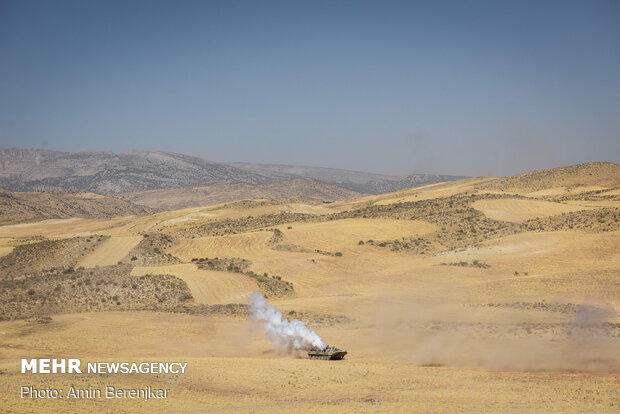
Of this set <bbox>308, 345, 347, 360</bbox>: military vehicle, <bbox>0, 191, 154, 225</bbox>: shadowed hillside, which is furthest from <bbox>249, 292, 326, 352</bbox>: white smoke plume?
<bbox>0, 191, 154, 225</bbox>: shadowed hillside

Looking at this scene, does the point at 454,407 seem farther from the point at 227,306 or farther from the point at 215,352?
the point at 227,306

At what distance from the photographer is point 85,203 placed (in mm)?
163750

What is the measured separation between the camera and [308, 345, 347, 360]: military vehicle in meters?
25.5

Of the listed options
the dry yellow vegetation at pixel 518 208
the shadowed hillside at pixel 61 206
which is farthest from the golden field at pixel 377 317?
the shadowed hillside at pixel 61 206

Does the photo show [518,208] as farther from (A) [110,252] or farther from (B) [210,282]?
(A) [110,252]

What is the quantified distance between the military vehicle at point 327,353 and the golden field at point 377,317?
604 mm

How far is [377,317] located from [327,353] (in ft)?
34.1

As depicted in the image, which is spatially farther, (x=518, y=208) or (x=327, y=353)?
(x=518, y=208)

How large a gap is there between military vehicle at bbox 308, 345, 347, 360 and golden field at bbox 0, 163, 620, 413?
1.98 feet

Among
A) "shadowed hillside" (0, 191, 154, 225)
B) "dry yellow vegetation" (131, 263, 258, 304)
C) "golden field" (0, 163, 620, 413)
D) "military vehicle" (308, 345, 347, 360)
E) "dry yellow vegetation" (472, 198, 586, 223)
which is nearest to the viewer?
"golden field" (0, 163, 620, 413)

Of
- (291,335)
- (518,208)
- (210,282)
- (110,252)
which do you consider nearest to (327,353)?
(291,335)

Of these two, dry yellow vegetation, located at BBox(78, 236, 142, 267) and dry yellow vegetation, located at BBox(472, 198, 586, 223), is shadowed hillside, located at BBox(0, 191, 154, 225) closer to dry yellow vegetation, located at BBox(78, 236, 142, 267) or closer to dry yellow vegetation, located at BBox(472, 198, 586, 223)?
dry yellow vegetation, located at BBox(78, 236, 142, 267)

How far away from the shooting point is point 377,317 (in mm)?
35531

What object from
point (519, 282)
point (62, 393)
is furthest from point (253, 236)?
point (62, 393)
